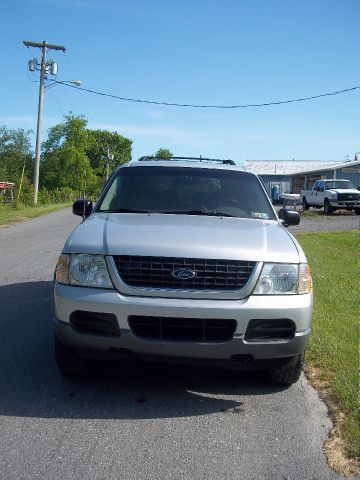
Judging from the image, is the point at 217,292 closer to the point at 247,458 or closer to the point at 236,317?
the point at 236,317

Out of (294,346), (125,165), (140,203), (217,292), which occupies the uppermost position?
(125,165)

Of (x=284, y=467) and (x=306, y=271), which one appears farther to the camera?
(x=306, y=271)

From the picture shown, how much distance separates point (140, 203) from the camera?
5.11 meters

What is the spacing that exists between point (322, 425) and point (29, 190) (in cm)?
3395

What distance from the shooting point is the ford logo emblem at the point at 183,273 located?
3645mm

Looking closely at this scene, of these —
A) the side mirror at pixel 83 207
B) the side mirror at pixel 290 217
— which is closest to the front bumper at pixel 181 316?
the side mirror at pixel 83 207

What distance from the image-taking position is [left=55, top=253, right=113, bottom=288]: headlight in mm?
3717

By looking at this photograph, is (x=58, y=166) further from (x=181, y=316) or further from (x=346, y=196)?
(x=181, y=316)

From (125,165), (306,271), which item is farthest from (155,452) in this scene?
(125,165)

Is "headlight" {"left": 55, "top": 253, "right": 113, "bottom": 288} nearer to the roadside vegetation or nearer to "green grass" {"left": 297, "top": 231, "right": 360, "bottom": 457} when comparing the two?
"green grass" {"left": 297, "top": 231, "right": 360, "bottom": 457}

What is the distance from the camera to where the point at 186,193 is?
5273 millimetres

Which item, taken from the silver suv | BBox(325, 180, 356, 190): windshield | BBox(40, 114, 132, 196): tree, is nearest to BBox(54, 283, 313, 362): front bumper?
the silver suv

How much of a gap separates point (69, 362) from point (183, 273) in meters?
1.17

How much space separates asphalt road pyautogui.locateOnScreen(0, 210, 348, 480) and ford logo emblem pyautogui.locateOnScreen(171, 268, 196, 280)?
94cm
